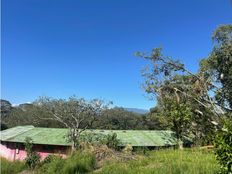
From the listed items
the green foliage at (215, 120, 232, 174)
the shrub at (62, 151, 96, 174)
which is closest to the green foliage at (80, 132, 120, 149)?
the shrub at (62, 151, 96, 174)

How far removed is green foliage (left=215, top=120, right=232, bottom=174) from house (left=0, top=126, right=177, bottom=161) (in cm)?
1571

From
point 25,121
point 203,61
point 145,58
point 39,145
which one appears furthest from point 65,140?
point 25,121

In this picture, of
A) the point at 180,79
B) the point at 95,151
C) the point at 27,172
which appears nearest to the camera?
the point at 95,151

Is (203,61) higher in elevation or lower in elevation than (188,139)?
higher

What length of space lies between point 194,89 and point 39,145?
1233 centimetres

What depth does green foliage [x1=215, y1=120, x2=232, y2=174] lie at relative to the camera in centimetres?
577

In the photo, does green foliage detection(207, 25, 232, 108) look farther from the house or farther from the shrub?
the shrub

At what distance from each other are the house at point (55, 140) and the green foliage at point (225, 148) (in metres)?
15.7

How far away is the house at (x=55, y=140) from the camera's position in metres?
22.7

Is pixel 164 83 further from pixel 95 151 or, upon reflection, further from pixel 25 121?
pixel 25 121

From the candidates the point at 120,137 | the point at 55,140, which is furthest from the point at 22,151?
the point at 120,137

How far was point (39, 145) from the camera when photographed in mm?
23594

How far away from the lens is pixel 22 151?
24828mm

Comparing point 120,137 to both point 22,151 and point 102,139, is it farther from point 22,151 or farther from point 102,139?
point 22,151
